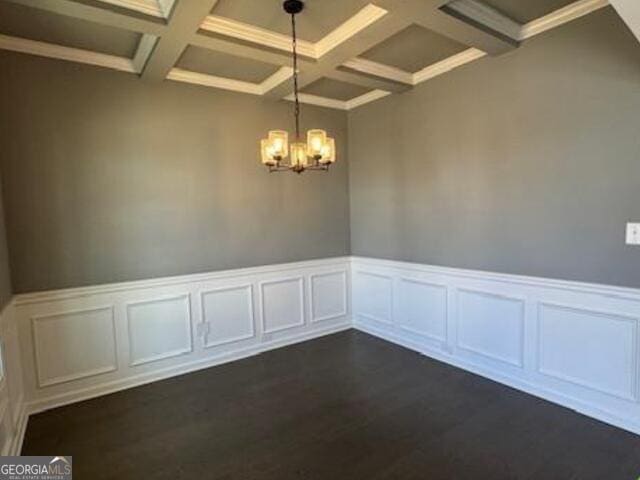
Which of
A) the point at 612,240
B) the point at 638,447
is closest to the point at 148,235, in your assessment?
the point at 612,240

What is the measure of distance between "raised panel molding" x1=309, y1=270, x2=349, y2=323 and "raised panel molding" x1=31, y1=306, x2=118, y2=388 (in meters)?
2.05

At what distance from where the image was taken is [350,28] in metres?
2.58

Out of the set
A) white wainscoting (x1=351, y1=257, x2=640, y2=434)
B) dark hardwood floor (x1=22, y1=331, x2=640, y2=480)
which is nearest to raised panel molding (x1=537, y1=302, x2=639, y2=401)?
white wainscoting (x1=351, y1=257, x2=640, y2=434)

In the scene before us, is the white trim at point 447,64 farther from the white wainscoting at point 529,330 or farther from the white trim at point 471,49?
the white wainscoting at point 529,330

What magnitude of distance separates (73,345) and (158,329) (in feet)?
2.11

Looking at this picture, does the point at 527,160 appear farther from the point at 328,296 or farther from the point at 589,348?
the point at 328,296

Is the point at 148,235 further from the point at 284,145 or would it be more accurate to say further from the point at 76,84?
the point at 284,145

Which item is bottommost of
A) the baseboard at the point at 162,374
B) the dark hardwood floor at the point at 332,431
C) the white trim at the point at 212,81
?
the dark hardwood floor at the point at 332,431

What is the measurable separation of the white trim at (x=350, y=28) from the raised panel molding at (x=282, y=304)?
2.28m

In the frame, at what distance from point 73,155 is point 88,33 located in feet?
2.98

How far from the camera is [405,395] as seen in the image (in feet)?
9.65

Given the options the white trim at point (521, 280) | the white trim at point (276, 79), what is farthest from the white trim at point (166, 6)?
the white trim at point (521, 280)

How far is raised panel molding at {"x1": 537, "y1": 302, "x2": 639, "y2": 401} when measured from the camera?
240 centimetres

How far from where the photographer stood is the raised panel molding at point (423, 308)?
11.7 feet
